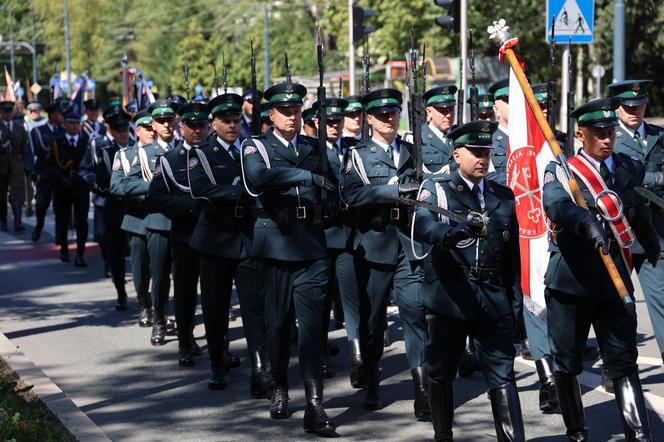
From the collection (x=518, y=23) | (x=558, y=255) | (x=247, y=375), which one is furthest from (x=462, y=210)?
(x=518, y=23)

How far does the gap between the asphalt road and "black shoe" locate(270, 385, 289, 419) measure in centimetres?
7

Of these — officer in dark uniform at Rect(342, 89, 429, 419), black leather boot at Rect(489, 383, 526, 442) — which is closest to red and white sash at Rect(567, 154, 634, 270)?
A: black leather boot at Rect(489, 383, 526, 442)

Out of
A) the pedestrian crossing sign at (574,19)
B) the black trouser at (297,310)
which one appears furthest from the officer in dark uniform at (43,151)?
the black trouser at (297,310)

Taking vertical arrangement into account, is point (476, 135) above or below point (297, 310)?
above

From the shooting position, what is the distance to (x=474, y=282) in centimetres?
662

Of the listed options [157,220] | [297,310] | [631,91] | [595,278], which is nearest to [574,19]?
[631,91]

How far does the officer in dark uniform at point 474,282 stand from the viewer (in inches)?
258

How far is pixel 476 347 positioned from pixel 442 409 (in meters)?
0.41

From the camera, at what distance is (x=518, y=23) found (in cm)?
4644

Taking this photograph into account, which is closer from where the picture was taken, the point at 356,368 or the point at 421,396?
the point at 421,396

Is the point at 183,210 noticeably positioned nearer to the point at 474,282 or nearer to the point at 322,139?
the point at 322,139

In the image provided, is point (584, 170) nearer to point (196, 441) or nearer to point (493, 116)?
point (196, 441)

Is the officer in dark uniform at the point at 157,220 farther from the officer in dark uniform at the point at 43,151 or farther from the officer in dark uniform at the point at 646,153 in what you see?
the officer in dark uniform at the point at 43,151

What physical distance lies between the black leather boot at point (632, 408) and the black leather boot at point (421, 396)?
4.83ft
